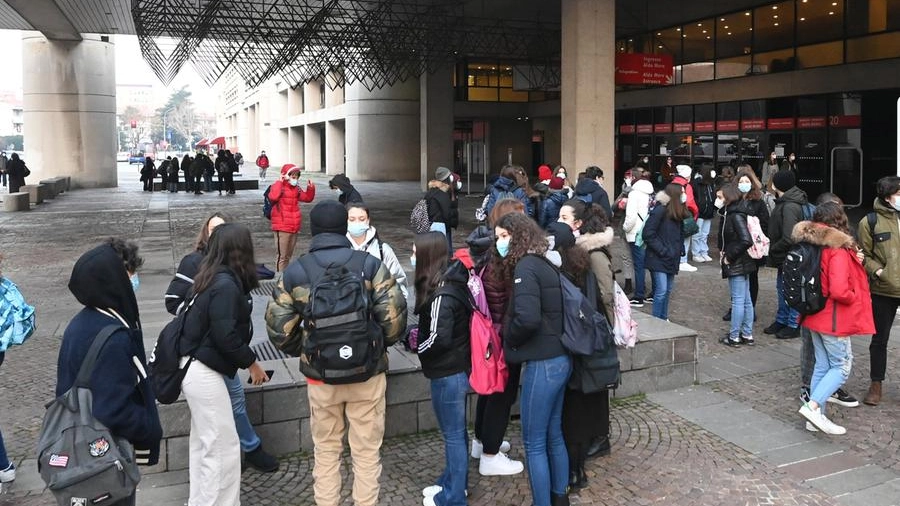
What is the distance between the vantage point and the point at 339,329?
3.89m

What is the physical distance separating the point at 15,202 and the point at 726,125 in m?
23.8

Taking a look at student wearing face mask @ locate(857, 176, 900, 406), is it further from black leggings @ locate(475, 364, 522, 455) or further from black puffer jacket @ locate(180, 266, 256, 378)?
black puffer jacket @ locate(180, 266, 256, 378)

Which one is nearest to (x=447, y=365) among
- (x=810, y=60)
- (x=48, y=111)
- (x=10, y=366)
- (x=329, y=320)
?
(x=329, y=320)

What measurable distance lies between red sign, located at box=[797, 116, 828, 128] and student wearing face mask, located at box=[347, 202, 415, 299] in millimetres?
21483

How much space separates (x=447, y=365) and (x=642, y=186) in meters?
6.38

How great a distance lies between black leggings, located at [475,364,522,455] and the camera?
5.04 metres

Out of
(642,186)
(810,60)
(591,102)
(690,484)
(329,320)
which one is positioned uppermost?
(810,60)

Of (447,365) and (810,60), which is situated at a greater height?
(810,60)

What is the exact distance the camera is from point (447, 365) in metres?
4.42

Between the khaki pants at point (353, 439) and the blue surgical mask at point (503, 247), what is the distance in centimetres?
99

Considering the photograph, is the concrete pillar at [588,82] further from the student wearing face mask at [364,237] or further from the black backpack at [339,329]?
the black backpack at [339,329]

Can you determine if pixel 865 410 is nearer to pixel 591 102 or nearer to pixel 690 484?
pixel 690 484

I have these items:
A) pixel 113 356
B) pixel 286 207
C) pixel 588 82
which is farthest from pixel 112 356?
pixel 588 82

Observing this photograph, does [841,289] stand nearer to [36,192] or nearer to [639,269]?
[639,269]
